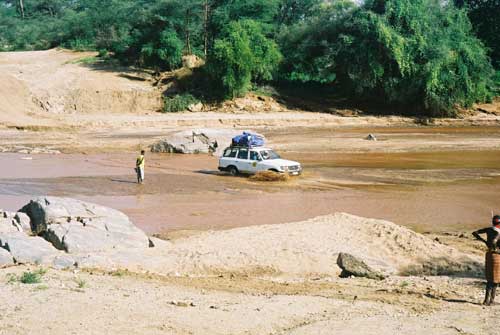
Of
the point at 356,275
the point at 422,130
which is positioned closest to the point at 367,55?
the point at 422,130

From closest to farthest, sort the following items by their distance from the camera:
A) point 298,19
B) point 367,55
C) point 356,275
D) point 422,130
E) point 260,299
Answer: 1. point 260,299
2. point 356,275
3. point 422,130
4. point 367,55
5. point 298,19

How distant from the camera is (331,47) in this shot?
57000mm

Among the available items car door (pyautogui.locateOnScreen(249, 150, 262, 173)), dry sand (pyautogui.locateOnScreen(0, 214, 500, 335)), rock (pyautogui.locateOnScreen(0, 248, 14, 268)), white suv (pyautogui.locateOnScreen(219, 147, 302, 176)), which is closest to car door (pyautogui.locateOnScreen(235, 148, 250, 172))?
white suv (pyautogui.locateOnScreen(219, 147, 302, 176))

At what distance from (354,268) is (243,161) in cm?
1585

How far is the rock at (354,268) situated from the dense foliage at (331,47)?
129 ft

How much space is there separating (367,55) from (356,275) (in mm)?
43317

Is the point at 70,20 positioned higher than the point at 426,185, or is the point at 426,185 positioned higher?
the point at 70,20

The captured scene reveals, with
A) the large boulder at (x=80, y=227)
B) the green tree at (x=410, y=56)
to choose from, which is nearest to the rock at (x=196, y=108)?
the green tree at (x=410, y=56)

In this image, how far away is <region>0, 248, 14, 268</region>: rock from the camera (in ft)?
39.6

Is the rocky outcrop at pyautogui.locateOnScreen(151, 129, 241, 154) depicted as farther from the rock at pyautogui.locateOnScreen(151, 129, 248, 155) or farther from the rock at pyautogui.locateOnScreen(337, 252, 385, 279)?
the rock at pyautogui.locateOnScreen(337, 252, 385, 279)

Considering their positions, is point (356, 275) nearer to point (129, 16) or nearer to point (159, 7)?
point (159, 7)

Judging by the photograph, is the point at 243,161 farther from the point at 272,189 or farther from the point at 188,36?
the point at 188,36

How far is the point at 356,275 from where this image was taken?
42.9ft

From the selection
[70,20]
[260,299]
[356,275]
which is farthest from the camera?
[70,20]
